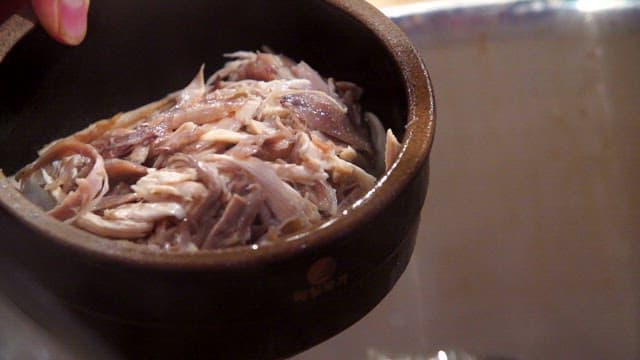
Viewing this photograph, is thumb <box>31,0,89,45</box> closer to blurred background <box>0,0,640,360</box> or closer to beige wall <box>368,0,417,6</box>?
blurred background <box>0,0,640,360</box>

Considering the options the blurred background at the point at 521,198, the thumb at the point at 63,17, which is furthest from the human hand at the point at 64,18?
the blurred background at the point at 521,198

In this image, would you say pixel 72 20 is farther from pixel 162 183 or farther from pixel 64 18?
pixel 162 183

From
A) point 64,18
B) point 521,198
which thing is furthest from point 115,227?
point 521,198

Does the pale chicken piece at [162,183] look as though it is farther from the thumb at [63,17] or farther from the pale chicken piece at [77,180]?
the thumb at [63,17]

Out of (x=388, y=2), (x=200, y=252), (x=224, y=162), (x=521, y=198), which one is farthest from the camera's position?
(x=388, y=2)

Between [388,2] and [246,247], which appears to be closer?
[246,247]
